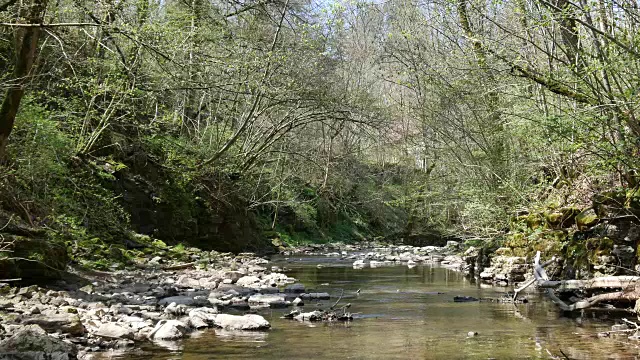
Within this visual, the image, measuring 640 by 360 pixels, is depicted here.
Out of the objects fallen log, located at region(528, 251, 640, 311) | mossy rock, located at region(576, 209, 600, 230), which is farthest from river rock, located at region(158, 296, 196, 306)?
mossy rock, located at region(576, 209, 600, 230)

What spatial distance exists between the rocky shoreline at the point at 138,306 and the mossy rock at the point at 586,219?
4.73 metres

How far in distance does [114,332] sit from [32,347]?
1.41m

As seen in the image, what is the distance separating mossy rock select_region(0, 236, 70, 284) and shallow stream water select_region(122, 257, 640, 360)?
3.01 metres

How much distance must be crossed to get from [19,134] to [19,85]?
3277mm

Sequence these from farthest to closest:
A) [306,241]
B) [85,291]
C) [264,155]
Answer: [306,241], [264,155], [85,291]

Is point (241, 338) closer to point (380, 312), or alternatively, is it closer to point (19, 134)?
point (380, 312)

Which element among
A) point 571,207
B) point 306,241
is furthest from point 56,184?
point 306,241

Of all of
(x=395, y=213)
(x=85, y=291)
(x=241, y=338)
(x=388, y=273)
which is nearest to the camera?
(x=241, y=338)

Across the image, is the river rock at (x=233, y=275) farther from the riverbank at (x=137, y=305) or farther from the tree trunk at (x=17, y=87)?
the tree trunk at (x=17, y=87)

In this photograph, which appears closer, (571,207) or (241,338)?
(241,338)

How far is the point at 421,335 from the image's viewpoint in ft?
26.3

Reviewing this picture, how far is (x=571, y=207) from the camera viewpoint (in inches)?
486

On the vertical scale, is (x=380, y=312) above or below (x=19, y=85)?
below

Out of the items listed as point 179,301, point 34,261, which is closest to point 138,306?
point 179,301
